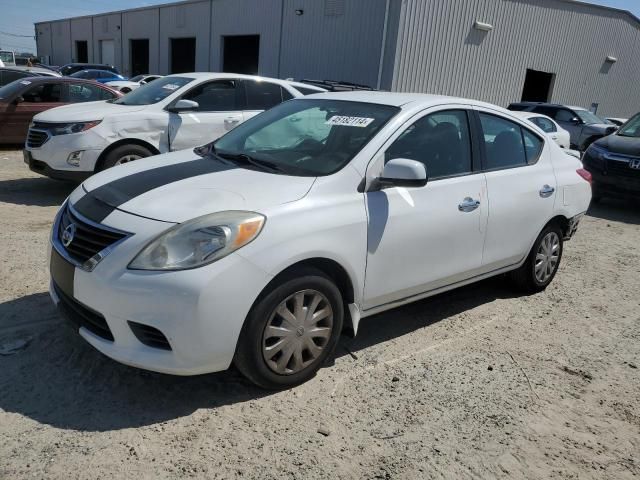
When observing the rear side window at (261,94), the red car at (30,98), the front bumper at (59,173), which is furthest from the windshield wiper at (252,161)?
the red car at (30,98)

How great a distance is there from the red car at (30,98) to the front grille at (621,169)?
908 cm

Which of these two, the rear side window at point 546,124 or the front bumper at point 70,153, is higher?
the rear side window at point 546,124

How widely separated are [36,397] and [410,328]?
2.49 metres

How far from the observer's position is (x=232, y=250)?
9.04 ft

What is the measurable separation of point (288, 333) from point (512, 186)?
228 cm

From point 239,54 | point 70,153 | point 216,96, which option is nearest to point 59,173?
point 70,153

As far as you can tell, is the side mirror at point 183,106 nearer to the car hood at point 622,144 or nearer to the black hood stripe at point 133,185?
the black hood stripe at point 133,185

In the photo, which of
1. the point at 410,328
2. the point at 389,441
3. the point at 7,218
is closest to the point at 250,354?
the point at 389,441

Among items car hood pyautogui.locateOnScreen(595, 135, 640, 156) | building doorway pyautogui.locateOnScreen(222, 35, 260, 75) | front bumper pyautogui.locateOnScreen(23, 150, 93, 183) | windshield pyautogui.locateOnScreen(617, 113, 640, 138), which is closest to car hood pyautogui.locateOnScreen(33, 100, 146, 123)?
front bumper pyautogui.locateOnScreen(23, 150, 93, 183)

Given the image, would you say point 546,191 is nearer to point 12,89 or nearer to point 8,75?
point 12,89

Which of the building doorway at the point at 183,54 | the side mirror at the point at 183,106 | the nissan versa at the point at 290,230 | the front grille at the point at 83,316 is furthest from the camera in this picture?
the building doorway at the point at 183,54

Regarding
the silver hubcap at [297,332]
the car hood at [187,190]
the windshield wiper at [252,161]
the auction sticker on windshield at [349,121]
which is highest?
the auction sticker on windshield at [349,121]

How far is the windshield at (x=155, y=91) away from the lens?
7.46 meters

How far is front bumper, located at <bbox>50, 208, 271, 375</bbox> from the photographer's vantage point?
2672mm
